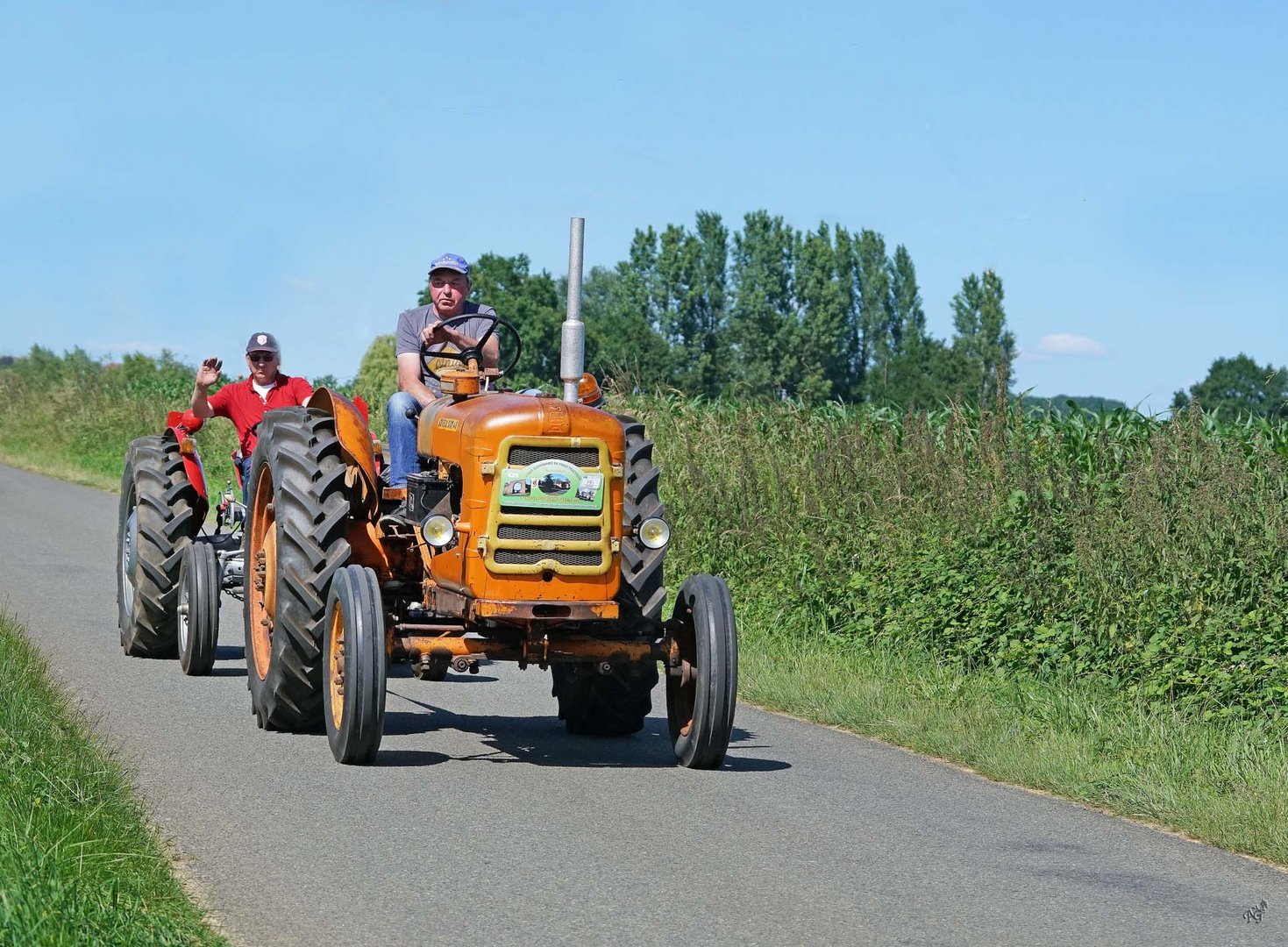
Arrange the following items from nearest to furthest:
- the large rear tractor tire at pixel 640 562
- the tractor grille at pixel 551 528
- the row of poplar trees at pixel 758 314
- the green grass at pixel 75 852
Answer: the green grass at pixel 75 852 < the tractor grille at pixel 551 528 < the large rear tractor tire at pixel 640 562 < the row of poplar trees at pixel 758 314

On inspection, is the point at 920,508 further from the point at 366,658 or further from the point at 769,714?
the point at 366,658

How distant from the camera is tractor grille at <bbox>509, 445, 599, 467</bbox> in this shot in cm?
796

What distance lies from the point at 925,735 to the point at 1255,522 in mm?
2472

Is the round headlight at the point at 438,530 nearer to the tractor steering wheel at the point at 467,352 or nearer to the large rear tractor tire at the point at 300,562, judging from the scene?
the large rear tractor tire at the point at 300,562

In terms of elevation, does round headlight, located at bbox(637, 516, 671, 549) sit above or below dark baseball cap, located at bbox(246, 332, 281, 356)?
below

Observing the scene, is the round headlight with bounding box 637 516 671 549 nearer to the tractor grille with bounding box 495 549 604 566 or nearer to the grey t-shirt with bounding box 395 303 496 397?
the tractor grille with bounding box 495 549 604 566

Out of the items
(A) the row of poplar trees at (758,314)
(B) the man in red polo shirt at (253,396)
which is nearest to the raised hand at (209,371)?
(B) the man in red polo shirt at (253,396)

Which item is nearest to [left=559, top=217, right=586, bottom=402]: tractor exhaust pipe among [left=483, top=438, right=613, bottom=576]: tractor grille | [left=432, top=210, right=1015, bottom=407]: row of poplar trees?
[left=483, top=438, right=613, bottom=576]: tractor grille

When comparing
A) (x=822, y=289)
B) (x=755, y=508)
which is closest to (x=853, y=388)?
(x=822, y=289)

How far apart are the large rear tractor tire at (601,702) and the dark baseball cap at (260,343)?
379cm

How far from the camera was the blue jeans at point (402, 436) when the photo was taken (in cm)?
918

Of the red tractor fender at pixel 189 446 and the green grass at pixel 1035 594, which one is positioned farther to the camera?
the red tractor fender at pixel 189 446

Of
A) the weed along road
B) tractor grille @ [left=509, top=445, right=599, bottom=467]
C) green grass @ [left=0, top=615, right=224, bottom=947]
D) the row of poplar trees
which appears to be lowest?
the weed along road

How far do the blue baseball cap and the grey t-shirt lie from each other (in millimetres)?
215
